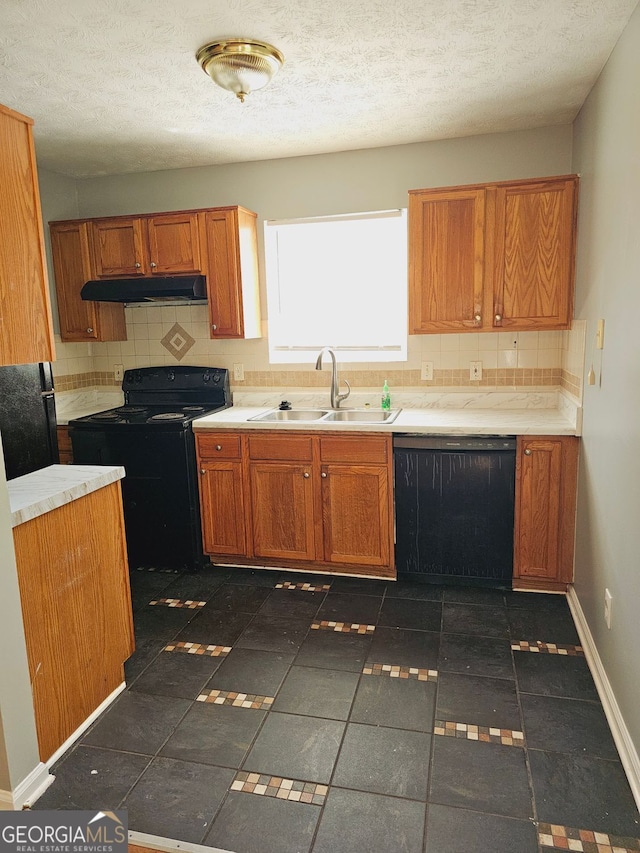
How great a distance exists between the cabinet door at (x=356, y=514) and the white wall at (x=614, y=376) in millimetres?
986

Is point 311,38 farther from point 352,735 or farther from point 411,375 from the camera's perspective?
point 352,735

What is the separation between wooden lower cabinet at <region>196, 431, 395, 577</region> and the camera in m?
3.15

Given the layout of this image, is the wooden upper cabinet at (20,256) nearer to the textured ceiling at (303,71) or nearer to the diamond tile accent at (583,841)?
the textured ceiling at (303,71)

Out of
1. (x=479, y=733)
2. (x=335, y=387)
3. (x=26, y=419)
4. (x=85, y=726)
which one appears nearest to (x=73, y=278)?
(x=26, y=419)

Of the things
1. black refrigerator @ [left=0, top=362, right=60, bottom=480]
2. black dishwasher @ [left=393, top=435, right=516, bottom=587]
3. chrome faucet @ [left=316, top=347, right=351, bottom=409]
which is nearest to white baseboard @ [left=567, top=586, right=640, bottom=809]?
black dishwasher @ [left=393, top=435, right=516, bottom=587]

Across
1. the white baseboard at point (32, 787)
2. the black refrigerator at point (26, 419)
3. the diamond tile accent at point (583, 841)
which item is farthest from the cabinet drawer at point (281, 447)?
the diamond tile accent at point (583, 841)

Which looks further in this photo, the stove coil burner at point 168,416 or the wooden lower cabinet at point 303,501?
the stove coil burner at point 168,416

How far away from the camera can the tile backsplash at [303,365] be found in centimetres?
342

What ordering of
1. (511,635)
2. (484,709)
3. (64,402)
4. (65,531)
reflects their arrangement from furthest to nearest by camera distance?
(64,402) → (511,635) → (484,709) → (65,531)

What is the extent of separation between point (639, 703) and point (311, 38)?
252 cm

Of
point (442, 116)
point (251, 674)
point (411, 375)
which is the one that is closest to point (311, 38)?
point (442, 116)

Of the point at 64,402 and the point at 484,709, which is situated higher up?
the point at 64,402

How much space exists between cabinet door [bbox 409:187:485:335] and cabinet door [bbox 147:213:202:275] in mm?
1300

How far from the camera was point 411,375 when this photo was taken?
365 centimetres
